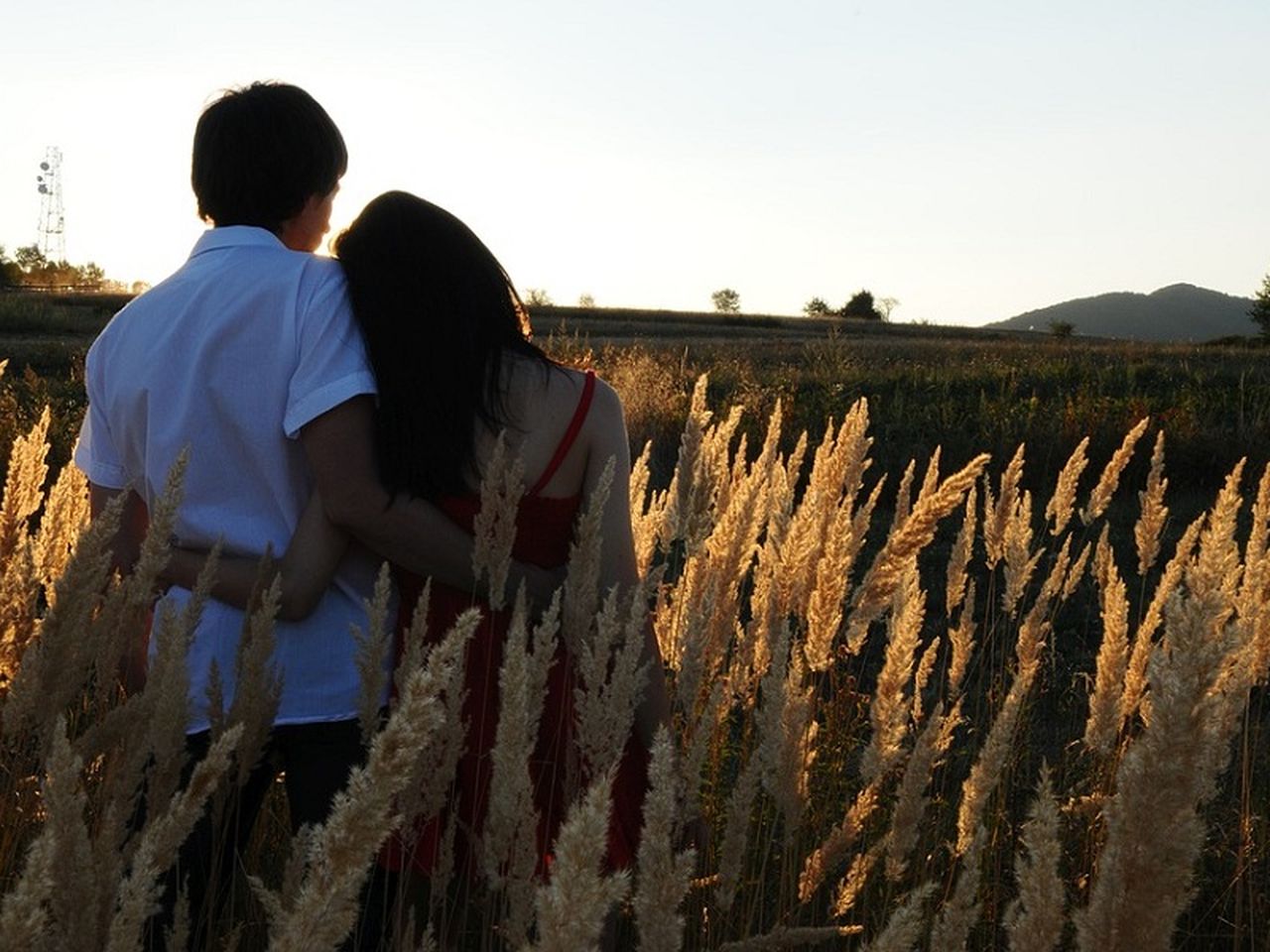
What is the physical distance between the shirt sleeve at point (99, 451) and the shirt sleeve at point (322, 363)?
0.40m

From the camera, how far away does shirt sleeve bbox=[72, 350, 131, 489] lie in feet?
8.13

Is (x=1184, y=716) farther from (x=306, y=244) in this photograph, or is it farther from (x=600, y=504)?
(x=306, y=244)

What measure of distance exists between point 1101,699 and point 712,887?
2.63 ft

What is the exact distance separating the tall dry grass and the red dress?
3.6 inches

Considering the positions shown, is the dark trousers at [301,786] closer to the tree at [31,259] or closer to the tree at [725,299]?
the tree at [31,259]

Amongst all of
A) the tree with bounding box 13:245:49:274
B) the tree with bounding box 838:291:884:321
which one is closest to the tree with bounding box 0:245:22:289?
the tree with bounding box 13:245:49:274

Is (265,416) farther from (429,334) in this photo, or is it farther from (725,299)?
(725,299)

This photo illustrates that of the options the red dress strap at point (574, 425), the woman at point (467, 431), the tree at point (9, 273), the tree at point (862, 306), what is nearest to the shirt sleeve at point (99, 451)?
the woman at point (467, 431)

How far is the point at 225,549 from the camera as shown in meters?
2.34

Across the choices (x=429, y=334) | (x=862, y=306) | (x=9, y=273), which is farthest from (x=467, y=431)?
(x=862, y=306)

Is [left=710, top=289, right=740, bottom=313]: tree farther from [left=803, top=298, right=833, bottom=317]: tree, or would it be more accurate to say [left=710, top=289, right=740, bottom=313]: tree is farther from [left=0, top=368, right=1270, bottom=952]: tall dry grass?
[left=0, top=368, right=1270, bottom=952]: tall dry grass

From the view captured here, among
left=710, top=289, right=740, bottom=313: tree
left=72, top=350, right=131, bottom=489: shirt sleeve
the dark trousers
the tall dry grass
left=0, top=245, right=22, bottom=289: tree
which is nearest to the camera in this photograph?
the tall dry grass

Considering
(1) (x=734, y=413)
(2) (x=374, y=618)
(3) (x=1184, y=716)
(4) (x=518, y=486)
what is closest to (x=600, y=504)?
(4) (x=518, y=486)

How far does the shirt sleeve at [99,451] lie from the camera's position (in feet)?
8.13
